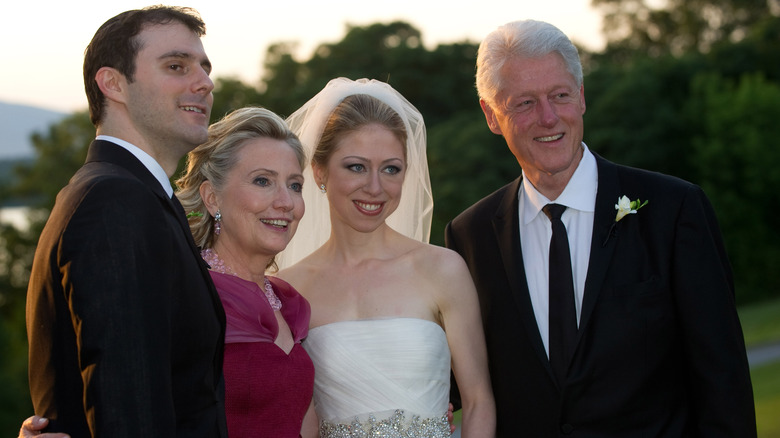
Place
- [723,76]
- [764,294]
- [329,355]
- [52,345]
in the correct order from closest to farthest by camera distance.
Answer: [52,345] < [329,355] < [764,294] < [723,76]

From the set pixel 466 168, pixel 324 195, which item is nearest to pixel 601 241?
pixel 324 195

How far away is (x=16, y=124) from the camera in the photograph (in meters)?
52.1

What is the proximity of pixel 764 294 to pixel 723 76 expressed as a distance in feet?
40.7

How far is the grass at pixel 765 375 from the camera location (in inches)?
528

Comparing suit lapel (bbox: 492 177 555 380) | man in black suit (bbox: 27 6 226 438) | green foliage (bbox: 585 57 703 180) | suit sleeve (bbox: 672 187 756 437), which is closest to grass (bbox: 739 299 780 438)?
suit sleeve (bbox: 672 187 756 437)

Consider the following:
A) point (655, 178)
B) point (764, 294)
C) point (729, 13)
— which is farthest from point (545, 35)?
point (729, 13)

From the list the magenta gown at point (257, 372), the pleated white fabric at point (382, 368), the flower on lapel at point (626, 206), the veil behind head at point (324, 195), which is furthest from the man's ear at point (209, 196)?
the flower on lapel at point (626, 206)

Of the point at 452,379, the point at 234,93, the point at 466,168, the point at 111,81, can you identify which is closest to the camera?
the point at 111,81

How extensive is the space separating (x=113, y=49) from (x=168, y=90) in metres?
0.24

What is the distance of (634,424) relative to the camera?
421 cm

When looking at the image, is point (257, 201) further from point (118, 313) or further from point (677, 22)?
point (677, 22)

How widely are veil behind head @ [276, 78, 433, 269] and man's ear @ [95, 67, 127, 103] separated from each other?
6.06 feet

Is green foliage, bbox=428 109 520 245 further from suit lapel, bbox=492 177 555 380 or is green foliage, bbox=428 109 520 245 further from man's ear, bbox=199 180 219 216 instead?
man's ear, bbox=199 180 219 216

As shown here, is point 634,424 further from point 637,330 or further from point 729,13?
point 729,13
